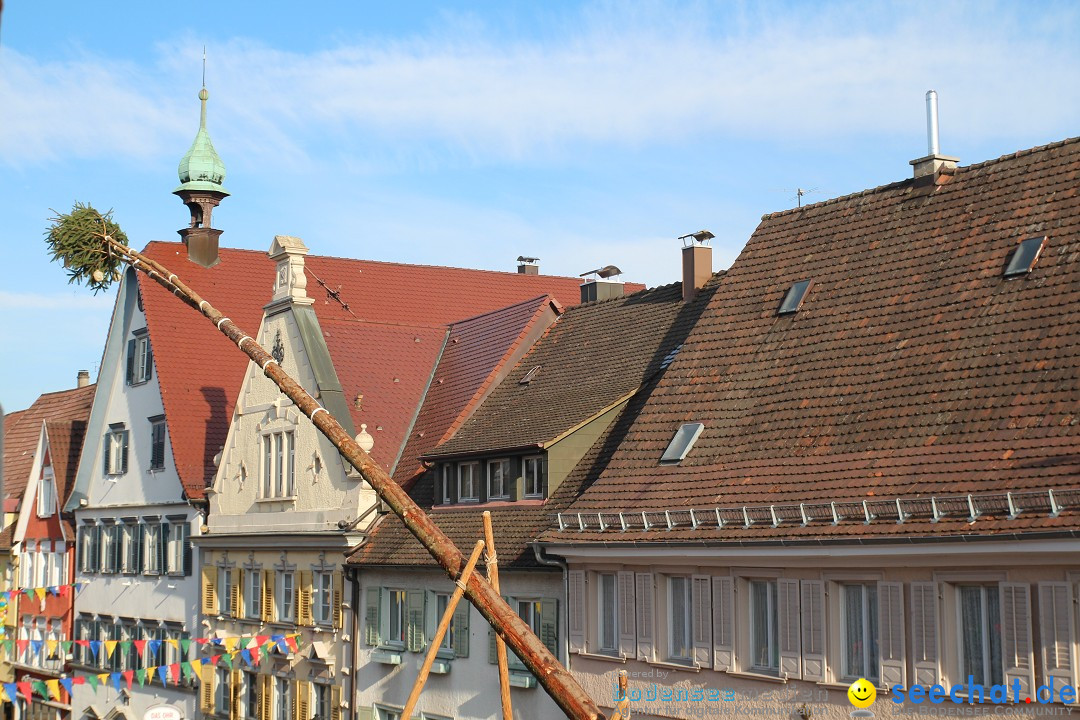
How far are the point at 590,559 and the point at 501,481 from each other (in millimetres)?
4983

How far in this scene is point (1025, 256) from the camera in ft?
59.8

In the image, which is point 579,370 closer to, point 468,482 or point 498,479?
point 498,479

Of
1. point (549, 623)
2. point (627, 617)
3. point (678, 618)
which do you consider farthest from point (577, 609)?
point (678, 618)

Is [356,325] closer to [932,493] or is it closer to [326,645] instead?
[326,645]

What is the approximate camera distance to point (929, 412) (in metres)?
17.4

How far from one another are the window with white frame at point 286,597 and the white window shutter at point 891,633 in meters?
17.7

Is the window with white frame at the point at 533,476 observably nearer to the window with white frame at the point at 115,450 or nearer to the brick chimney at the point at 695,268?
the brick chimney at the point at 695,268

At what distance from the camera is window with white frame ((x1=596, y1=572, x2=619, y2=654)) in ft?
70.1

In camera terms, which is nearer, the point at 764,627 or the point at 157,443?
the point at 764,627

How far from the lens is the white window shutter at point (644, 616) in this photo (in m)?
20.3

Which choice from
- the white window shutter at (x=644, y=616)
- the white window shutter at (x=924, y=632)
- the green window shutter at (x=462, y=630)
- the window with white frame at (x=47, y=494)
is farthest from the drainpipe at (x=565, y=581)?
the window with white frame at (x=47, y=494)

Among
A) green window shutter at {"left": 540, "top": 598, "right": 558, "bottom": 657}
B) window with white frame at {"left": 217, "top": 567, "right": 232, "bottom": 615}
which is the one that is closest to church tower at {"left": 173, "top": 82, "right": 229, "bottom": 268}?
window with white frame at {"left": 217, "top": 567, "right": 232, "bottom": 615}

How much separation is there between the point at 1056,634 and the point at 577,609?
8.68 metres

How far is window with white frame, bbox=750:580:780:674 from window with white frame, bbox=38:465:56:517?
33.4 metres
